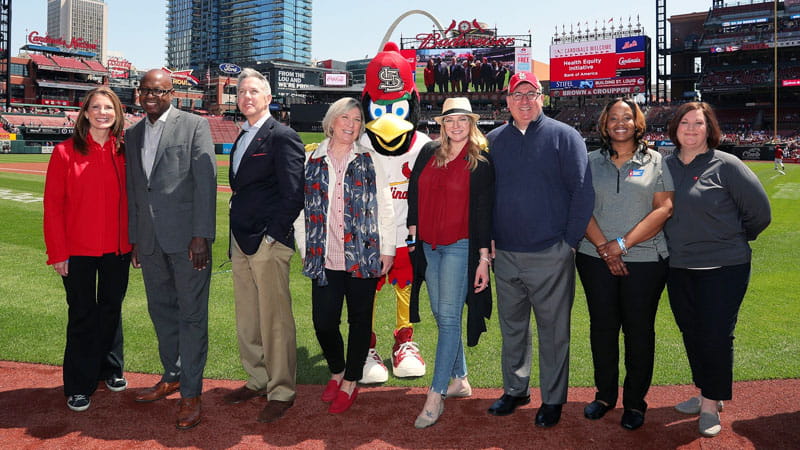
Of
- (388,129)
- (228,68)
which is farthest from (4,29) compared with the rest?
(388,129)

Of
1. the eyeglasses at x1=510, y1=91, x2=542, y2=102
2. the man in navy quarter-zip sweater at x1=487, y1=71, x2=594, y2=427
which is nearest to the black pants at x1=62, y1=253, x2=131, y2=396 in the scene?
the man in navy quarter-zip sweater at x1=487, y1=71, x2=594, y2=427

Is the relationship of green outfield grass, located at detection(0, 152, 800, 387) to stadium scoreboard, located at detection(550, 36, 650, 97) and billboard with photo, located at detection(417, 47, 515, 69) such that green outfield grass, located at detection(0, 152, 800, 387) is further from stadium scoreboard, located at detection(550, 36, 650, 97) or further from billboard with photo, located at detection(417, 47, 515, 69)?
stadium scoreboard, located at detection(550, 36, 650, 97)

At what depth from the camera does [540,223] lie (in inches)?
145

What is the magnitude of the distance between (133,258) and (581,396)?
3517mm

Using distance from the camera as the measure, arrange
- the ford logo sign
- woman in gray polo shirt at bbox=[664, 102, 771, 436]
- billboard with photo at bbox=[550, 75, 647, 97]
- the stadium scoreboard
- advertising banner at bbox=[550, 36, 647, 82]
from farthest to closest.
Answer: the ford logo sign, billboard with photo at bbox=[550, 75, 647, 97], the stadium scoreboard, advertising banner at bbox=[550, 36, 647, 82], woman in gray polo shirt at bbox=[664, 102, 771, 436]

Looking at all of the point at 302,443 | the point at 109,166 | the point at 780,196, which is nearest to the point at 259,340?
the point at 302,443

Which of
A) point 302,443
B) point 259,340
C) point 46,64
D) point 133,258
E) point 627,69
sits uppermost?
point 46,64

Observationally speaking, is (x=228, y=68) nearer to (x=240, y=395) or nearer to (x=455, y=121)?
(x=240, y=395)

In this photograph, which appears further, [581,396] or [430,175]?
[581,396]

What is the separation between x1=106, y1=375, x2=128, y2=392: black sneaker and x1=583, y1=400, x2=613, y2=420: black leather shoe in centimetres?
345

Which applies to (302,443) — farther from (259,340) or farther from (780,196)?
(780,196)

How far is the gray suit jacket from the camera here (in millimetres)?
3828

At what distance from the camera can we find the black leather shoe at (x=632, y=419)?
12.2 feet

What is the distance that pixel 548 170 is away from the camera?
3684 millimetres
